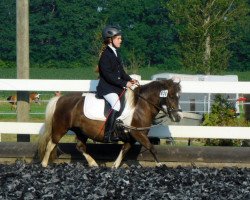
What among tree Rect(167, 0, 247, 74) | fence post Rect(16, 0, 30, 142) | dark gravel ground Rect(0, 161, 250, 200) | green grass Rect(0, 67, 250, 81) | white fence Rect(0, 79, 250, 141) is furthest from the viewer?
green grass Rect(0, 67, 250, 81)

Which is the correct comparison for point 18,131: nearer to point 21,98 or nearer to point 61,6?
point 21,98

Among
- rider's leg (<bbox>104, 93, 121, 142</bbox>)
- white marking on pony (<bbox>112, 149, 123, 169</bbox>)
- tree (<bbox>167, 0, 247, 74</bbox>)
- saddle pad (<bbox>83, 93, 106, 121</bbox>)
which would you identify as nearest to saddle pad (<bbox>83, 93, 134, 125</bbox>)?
saddle pad (<bbox>83, 93, 106, 121</bbox>)

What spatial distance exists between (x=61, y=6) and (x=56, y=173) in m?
67.1

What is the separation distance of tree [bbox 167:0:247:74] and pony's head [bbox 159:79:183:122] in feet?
67.7

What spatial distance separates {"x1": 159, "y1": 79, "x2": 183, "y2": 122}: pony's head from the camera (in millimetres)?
11188

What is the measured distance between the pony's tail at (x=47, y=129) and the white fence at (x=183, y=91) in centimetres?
27

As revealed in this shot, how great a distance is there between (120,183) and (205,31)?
23747 mm

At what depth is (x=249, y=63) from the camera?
263ft

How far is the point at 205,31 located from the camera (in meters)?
32.1

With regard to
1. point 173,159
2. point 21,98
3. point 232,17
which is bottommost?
point 173,159

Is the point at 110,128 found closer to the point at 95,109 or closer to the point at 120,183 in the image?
the point at 95,109

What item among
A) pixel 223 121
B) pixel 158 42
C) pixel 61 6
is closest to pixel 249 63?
pixel 158 42

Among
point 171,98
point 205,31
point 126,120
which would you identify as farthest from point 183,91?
point 205,31

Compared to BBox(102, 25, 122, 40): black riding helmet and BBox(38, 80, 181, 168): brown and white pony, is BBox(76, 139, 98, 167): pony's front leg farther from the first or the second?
BBox(102, 25, 122, 40): black riding helmet
